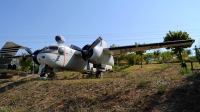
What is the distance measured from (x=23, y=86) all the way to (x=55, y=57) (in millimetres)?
3649

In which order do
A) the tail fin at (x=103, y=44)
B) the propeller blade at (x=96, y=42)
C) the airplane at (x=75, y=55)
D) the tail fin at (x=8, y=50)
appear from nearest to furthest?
the airplane at (x=75, y=55) → the propeller blade at (x=96, y=42) → the tail fin at (x=103, y=44) → the tail fin at (x=8, y=50)

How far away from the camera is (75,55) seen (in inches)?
731

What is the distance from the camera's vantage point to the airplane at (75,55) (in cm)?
1609

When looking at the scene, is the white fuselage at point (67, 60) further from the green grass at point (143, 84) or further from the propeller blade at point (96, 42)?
the green grass at point (143, 84)

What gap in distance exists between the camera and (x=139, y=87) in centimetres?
898

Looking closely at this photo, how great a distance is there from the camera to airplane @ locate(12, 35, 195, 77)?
1609 centimetres

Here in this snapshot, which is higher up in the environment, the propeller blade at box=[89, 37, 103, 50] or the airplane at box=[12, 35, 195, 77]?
the propeller blade at box=[89, 37, 103, 50]

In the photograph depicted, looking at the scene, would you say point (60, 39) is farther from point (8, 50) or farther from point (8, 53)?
point (8, 53)

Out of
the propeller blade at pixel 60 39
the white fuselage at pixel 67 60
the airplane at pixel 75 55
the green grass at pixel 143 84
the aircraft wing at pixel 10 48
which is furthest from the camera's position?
the aircraft wing at pixel 10 48

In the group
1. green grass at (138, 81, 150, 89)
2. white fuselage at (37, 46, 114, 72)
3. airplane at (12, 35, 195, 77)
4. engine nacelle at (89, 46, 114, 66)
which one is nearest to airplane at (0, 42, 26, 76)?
airplane at (12, 35, 195, 77)

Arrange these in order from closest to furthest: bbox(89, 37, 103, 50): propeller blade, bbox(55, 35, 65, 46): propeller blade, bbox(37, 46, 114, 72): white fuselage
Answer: bbox(37, 46, 114, 72): white fuselage < bbox(89, 37, 103, 50): propeller blade < bbox(55, 35, 65, 46): propeller blade

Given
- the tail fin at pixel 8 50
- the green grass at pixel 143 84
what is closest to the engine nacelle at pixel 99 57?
the green grass at pixel 143 84

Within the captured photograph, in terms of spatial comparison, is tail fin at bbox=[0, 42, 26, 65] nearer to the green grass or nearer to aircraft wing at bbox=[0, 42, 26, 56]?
aircraft wing at bbox=[0, 42, 26, 56]

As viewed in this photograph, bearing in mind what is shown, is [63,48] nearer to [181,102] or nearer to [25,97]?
[25,97]
